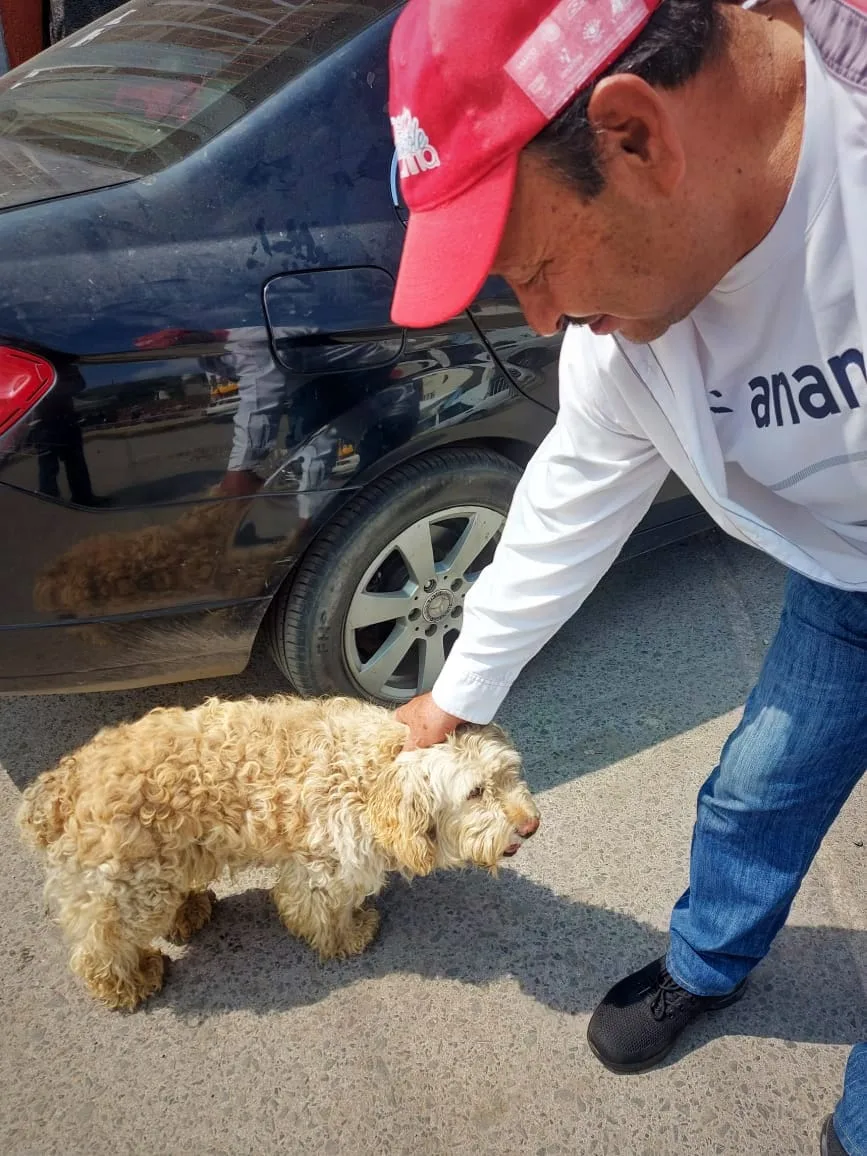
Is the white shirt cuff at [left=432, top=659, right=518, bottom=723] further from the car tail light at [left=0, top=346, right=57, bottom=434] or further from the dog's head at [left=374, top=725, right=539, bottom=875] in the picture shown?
the car tail light at [left=0, top=346, right=57, bottom=434]

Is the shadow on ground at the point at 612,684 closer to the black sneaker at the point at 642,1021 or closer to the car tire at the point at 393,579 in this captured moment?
the car tire at the point at 393,579

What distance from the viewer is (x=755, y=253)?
1.36 meters

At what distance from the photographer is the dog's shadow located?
244 cm

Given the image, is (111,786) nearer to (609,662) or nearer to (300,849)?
(300,849)

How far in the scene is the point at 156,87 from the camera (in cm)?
268

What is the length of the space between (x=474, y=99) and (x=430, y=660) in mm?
2105

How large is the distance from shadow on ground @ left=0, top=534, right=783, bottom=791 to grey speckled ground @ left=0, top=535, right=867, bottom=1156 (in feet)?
0.07

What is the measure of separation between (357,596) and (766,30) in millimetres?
1844

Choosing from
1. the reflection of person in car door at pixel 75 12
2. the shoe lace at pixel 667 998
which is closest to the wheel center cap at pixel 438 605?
the shoe lace at pixel 667 998

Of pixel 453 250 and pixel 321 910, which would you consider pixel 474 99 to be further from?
pixel 321 910

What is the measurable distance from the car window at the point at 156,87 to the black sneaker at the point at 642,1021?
239 centimetres

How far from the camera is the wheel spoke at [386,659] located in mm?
2982

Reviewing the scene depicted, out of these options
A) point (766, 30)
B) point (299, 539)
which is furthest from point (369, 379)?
point (766, 30)

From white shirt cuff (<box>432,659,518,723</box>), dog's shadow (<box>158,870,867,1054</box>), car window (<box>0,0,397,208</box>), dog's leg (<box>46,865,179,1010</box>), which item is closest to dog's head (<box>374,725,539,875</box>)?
white shirt cuff (<box>432,659,518,723</box>)
